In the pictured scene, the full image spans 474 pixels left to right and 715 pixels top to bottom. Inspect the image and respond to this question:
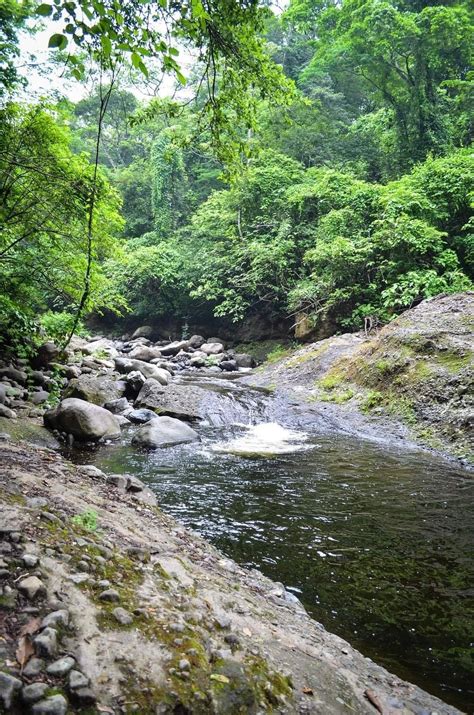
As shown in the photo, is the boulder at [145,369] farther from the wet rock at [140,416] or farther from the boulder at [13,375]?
the boulder at [13,375]

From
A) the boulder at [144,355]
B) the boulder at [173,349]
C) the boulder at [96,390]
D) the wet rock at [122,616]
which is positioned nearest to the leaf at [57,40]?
the wet rock at [122,616]

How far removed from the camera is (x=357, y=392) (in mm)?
10469

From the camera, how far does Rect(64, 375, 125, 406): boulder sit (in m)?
9.34

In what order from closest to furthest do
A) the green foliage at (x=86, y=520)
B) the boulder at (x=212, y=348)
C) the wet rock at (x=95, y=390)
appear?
the green foliage at (x=86, y=520) → the wet rock at (x=95, y=390) → the boulder at (x=212, y=348)

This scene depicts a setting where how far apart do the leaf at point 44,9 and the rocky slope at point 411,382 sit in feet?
24.4

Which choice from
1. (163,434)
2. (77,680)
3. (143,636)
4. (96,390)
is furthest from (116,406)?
(77,680)

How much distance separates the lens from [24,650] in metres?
1.59

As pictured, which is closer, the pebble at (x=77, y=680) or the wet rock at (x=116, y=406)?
the pebble at (x=77, y=680)

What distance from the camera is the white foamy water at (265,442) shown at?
790 centimetres

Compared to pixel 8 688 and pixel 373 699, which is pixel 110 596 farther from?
pixel 373 699

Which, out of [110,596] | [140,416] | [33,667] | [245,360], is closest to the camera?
[33,667]

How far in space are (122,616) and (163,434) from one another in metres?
6.21

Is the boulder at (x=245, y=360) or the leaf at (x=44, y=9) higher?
the leaf at (x=44, y=9)

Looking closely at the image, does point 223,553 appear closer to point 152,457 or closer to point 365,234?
point 152,457
